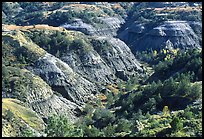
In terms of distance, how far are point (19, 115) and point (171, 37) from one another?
120m

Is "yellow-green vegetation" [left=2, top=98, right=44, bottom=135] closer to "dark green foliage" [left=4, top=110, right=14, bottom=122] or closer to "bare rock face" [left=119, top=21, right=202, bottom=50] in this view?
"dark green foliage" [left=4, top=110, right=14, bottom=122]

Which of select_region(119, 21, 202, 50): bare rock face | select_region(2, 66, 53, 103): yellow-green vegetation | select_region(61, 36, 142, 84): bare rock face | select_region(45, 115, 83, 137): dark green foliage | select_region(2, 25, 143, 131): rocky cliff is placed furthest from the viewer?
select_region(119, 21, 202, 50): bare rock face

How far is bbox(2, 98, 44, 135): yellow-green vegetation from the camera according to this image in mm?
72475

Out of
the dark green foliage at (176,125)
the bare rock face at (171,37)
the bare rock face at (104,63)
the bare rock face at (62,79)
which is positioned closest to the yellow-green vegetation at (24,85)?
the bare rock face at (62,79)

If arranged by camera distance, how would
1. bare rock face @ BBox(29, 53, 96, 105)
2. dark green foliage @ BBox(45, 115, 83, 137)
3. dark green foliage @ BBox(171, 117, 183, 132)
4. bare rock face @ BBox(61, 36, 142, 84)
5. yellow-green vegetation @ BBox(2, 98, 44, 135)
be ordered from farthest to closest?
bare rock face @ BBox(61, 36, 142, 84) < bare rock face @ BBox(29, 53, 96, 105) < yellow-green vegetation @ BBox(2, 98, 44, 135) < dark green foliage @ BBox(171, 117, 183, 132) < dark green foliage @ BBox(45, 115, 83, 137)

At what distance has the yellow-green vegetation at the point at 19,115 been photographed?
72.5 metres

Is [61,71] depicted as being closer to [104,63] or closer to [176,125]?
[104,63]

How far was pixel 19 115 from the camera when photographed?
7712cm

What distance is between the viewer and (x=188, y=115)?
2477 inches

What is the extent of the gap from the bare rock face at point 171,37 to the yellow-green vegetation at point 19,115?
355ft

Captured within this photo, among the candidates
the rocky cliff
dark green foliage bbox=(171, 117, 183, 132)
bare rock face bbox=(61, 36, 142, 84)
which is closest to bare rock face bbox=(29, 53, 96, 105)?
the rocky cliff

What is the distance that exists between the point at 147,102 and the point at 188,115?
20.8 m

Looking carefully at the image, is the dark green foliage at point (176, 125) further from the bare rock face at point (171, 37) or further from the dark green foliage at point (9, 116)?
the bare rock face at point (171, 37)

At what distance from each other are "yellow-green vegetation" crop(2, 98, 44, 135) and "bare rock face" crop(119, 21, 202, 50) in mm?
108244
